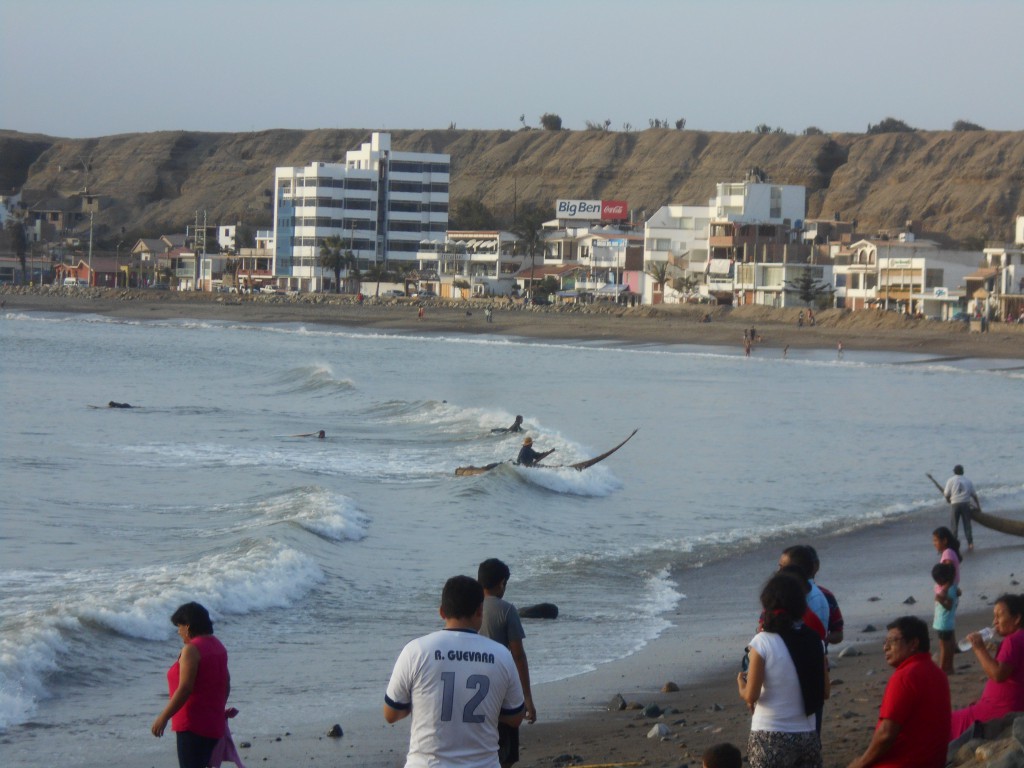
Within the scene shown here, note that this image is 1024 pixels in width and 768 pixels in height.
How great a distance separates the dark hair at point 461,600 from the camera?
167 inches

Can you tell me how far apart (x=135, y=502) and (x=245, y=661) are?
29.1 ft

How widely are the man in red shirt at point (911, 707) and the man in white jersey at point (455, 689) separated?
1.47m

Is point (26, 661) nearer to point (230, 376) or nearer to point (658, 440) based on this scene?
point (658, 440)

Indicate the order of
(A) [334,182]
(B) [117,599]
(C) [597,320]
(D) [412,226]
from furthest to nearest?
(D) [412,226] < (A) [334,182] < (C) [597,320] < (B) [117,599]

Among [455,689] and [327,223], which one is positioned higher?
[327,223]

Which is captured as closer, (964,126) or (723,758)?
(723,758)

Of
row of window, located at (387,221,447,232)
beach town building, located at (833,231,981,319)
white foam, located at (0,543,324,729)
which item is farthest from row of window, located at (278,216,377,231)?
white foam, located at (0,543,324,729)

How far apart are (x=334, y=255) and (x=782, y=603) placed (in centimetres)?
9619

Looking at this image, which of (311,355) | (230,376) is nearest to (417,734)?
(230,376)

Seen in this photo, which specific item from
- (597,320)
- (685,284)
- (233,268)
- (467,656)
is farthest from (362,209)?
(467,656)

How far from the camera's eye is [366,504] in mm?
18156

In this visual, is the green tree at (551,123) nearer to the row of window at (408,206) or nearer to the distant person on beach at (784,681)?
the row of window at (408,206)

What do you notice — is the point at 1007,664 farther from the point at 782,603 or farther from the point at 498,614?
the point at 498,614

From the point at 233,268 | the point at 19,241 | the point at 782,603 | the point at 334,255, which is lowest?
the point at 782,603
